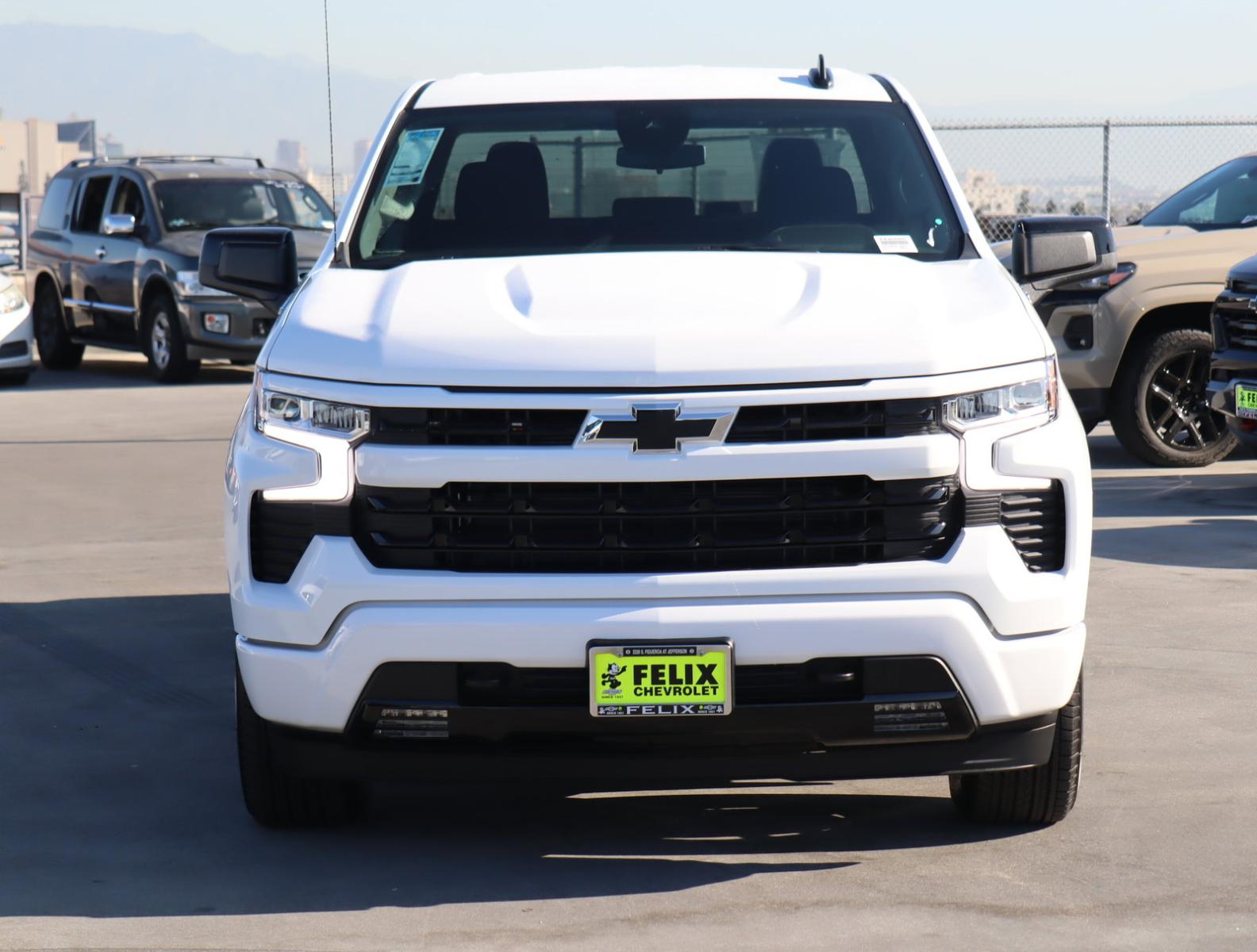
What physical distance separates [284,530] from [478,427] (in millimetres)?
514

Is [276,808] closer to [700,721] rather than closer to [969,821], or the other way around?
[700,721]

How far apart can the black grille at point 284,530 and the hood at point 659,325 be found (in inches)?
11.8

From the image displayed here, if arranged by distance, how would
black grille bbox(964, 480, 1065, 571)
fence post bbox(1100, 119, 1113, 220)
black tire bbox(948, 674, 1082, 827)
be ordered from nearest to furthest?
black grille bbox(964, 480, 1065, 571), black tire bbox(948, 674, 1082, 827), fence post bbox(1100, 119, 1113, 220)

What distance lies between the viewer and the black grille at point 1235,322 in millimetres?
9445

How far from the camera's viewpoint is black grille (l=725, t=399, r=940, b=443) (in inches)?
155

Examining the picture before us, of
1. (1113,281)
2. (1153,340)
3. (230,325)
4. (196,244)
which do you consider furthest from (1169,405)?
(196,244)

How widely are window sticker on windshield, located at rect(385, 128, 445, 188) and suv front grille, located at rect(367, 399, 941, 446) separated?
170 centimetres

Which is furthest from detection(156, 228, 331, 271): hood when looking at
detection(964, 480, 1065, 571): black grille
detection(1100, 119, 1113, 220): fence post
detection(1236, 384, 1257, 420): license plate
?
detection(964, 480, 1065, 571): black grille

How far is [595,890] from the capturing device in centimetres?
416

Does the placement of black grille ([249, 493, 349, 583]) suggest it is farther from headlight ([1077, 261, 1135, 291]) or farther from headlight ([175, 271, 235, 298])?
headlight ([175, 271, 235, 298])

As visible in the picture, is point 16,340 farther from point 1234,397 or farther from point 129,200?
point 1234,397

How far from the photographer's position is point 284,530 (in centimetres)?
410

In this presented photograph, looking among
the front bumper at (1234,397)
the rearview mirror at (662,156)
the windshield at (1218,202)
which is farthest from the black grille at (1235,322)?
the rearview mirror at (662,156)

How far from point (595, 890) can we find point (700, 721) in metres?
0.51
